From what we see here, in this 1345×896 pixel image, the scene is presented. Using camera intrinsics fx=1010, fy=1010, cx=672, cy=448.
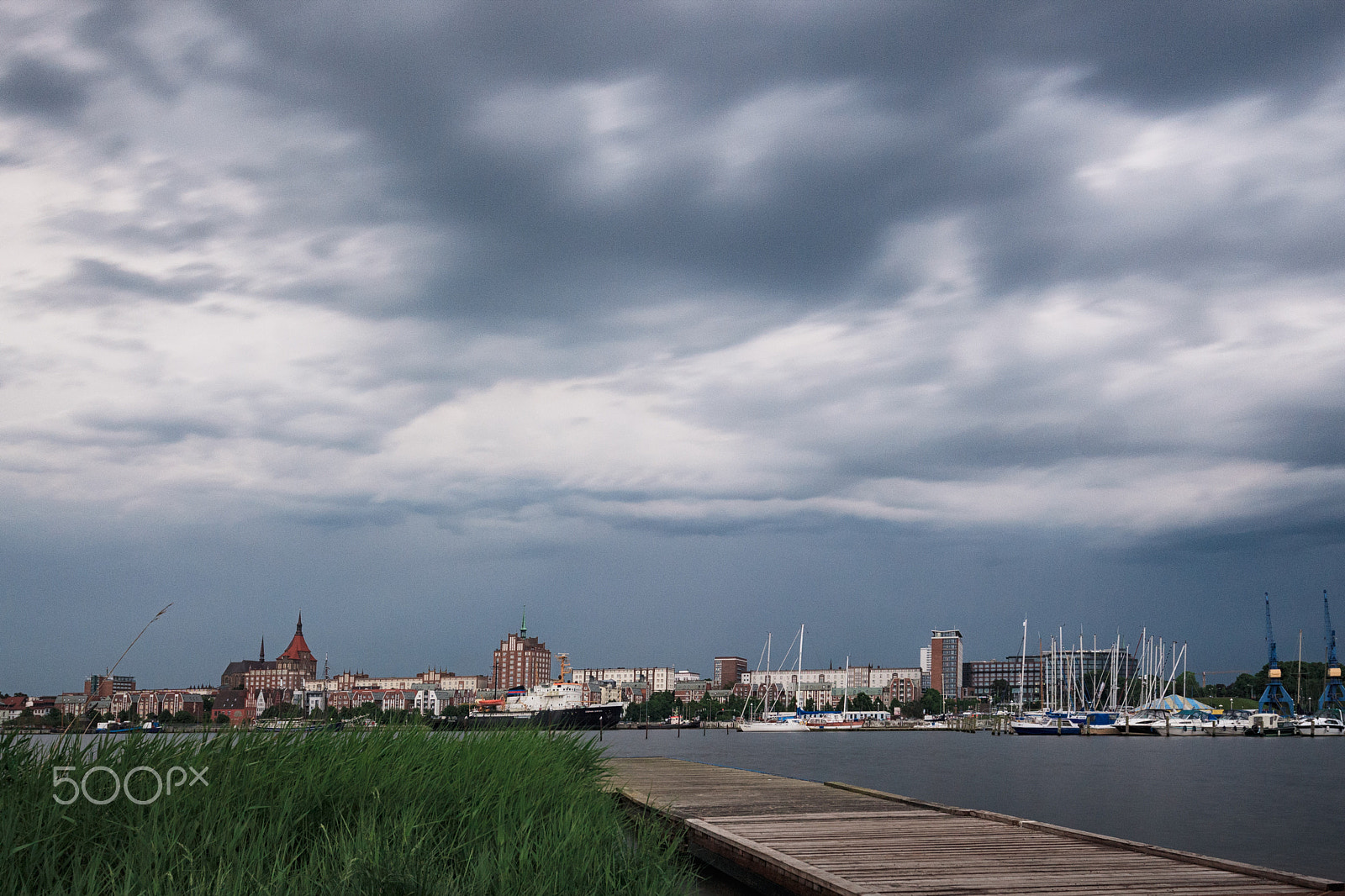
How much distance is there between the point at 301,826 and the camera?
9938mm

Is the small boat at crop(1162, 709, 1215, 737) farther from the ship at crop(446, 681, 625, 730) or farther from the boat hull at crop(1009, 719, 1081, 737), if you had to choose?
the ship at crop(446, 681, 625, 730)

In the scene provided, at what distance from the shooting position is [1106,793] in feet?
161

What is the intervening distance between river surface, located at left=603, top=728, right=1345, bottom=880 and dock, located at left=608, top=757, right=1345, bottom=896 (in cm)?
924

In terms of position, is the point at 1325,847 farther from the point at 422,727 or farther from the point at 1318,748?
the point at 1318,748

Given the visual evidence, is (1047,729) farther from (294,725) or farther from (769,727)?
(294,725)

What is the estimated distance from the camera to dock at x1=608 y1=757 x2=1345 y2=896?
10.7 meters

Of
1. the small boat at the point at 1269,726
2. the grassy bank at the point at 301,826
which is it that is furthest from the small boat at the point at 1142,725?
the grassy bank at the point at 301,826

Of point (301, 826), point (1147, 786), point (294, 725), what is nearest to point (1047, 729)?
point (1147, 786)

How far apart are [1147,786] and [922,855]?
48.6 metres

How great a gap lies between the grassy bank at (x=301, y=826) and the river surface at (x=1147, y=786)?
14707mm

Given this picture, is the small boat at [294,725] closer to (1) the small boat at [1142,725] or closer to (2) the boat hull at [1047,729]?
(1) the small boat at [1142,725]

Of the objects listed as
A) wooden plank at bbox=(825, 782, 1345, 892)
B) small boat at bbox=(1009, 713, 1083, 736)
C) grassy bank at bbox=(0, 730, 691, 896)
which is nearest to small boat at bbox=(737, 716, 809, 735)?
small boat at bbox=(1009, 713, 1083, 736)

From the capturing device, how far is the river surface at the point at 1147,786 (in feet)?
106

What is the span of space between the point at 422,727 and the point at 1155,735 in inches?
5870
